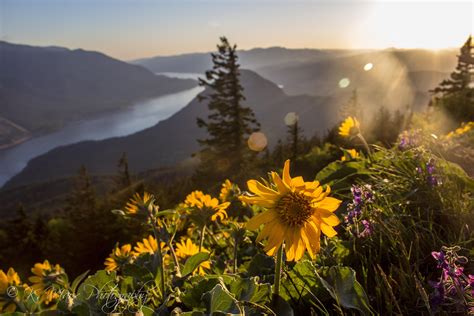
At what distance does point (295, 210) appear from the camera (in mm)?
1322

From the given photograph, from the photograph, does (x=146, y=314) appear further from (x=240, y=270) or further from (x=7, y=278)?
(x=7, y=278)

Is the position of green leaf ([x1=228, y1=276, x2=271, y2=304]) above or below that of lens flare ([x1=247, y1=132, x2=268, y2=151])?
above

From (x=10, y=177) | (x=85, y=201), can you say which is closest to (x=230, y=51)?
(x=85, y=201)

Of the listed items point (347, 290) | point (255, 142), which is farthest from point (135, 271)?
point (255, 142)

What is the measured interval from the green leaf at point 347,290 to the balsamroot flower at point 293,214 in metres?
0.17

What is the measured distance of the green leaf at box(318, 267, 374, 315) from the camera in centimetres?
132

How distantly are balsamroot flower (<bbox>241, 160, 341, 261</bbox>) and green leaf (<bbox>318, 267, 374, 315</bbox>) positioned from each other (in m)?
0.17

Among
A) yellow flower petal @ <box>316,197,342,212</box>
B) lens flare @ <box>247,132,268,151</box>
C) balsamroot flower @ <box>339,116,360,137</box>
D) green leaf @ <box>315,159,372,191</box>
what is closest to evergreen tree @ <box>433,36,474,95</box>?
lens flare @ <box>247,132,268,151</box>

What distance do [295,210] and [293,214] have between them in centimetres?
2

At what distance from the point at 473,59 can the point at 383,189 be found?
42.0m

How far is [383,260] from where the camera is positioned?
1.78 m

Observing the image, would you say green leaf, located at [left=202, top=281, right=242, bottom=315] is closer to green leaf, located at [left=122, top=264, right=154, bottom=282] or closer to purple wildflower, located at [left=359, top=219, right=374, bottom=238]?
green leaf, located at [left=122, top=264, right=154, bottom=282]

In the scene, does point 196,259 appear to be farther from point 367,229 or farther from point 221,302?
point 367,229

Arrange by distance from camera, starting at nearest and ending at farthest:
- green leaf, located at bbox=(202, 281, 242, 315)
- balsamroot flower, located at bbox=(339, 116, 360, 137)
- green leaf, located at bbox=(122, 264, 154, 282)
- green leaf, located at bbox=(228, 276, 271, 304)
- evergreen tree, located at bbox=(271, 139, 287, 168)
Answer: green leaf, located at bbox=(202, 281, 242, 315) → green leaf, located at bbox=(228, 276, 271, 304) → green leaf, located at bbox=(122, 264, 154, 282) → balsamroot flower, located at bbox=(339, 116, 360, 137) → evergreen tree, located at bbox=(271, 139, 287, 168)
